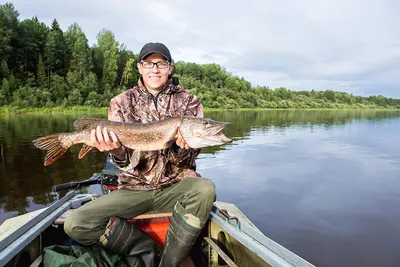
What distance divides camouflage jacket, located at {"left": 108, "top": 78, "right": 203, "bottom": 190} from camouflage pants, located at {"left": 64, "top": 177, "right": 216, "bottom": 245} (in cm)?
11

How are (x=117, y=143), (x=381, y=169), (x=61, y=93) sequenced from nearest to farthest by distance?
1. (x=117, y=143)
2. (x=381, y=169)
3. (x=61, y=93)

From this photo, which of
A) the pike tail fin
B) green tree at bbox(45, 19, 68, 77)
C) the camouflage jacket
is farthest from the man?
green tree at bbox(45, 19, 68, 77)

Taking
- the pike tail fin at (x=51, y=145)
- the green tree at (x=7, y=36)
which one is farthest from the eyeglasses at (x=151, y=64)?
the green tree at (x=7, y=36)

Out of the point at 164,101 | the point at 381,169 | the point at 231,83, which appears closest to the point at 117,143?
the point at 164,101

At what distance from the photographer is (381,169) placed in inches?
441

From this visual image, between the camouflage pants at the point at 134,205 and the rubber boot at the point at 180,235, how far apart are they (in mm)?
55

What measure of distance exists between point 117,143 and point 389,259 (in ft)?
16.8

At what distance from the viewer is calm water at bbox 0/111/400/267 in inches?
225

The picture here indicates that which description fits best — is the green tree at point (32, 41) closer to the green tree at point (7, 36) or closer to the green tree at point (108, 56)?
the green tree at point (7, 36)

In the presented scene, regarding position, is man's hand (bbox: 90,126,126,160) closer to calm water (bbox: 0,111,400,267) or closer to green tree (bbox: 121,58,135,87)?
calm water (bbox: 0,111,400,267)

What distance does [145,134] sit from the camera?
9.36 ft

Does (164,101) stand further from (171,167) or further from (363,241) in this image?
(363,241)

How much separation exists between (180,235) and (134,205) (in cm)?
52

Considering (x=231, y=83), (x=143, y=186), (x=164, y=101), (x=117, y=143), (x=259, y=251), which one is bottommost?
(x=259, y=251)
